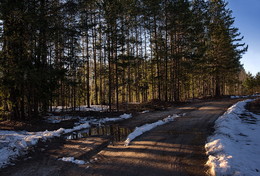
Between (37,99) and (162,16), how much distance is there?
1874 cm

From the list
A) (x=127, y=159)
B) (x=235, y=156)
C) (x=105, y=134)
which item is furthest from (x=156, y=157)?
(x=105, y=134)

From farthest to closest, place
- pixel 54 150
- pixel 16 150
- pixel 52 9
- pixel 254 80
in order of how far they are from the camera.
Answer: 1. pixel 254 80
2. pixel 52 9
3. pixel 54 150
4. pixel 16 150

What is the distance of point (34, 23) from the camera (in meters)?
10.3

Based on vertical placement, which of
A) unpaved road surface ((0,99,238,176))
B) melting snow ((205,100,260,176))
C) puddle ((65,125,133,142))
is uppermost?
melting snow ((205,100,260,176))

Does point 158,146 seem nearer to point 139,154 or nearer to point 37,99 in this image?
point 139,154

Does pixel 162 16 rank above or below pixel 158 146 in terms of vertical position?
above

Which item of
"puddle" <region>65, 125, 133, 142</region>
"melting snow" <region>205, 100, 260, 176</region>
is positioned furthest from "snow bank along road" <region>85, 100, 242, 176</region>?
"puddle" <region>65, 125, 133, 142</region>

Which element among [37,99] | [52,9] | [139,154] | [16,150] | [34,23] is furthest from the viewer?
[37,99]

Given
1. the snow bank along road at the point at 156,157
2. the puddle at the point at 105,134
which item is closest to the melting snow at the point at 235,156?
the snow bank along road at the point at 156,157

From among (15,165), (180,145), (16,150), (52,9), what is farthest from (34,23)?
(180,145)

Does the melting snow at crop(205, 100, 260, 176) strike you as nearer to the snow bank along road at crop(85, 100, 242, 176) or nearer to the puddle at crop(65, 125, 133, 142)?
the snow bank along road at crop(85, 100, 242, 176)

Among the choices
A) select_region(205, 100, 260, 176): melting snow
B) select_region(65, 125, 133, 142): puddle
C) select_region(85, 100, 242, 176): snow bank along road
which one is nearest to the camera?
select_region(205, 100, 260, 176): melting snow

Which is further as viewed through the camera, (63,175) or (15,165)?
(15,165)

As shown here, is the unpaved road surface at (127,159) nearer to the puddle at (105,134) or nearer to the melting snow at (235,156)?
the melting snow at (235,156)
